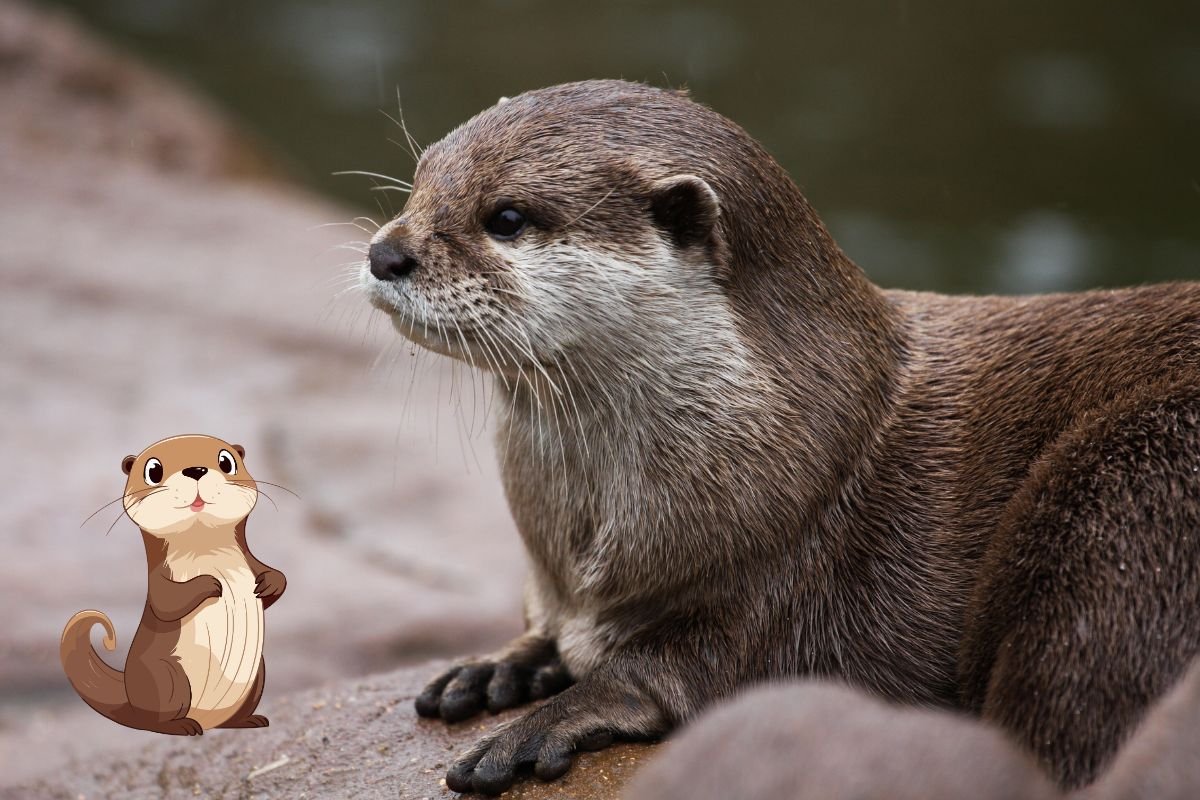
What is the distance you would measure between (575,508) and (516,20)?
39.3 ft

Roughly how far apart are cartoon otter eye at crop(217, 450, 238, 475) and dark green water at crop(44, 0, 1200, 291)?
9.17 metres

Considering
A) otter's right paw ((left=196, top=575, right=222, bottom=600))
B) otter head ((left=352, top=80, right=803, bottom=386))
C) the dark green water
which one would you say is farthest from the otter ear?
the dark green water

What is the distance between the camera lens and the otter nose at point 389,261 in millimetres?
3104

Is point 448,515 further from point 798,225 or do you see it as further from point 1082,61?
point 1082,61

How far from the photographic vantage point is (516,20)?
1447 centimetres

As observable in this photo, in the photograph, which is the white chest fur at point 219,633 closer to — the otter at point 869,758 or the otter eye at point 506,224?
the otter at point 869,758

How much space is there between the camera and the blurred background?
554 cm

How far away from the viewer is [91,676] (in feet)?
8.43

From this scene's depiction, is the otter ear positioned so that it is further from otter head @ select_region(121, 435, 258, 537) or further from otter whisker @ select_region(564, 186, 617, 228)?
otter head @ select_region(121, 435, 258, 537)

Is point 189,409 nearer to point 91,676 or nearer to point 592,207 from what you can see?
point 592,207

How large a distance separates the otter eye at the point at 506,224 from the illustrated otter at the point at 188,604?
944 millimetres

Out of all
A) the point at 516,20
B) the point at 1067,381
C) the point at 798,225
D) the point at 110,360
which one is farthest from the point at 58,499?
the point at 516,20

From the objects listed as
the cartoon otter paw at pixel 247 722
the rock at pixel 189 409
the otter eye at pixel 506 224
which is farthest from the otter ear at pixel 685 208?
the cartoon otter paw at pixel 247 722

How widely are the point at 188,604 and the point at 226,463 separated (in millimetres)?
283
